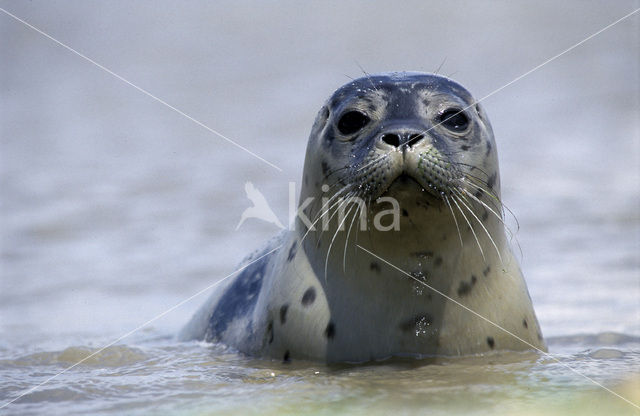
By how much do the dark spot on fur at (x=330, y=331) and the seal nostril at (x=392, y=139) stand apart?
79cm

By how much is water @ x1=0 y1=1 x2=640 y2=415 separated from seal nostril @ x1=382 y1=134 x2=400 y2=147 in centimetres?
82

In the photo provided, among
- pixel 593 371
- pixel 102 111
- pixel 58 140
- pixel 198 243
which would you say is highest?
pixel 102 111

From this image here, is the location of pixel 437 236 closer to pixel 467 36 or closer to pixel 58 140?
pixel 58 140

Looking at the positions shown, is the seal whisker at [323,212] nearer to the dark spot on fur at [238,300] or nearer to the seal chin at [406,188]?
the seal chin at [406,188]

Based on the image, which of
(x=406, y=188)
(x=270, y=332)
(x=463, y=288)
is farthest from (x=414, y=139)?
(x=270, y=332)

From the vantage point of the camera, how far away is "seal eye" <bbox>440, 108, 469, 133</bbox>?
12.2 ft

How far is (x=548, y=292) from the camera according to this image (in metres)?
6.09

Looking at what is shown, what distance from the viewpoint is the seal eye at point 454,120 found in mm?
→ 3715

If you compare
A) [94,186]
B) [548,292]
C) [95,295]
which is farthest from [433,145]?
[94,186]

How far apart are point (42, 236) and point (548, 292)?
453 centimetres

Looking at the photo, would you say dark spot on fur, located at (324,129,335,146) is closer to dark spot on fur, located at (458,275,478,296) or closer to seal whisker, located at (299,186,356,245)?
seal whisker, located at (299,186,356,245)
